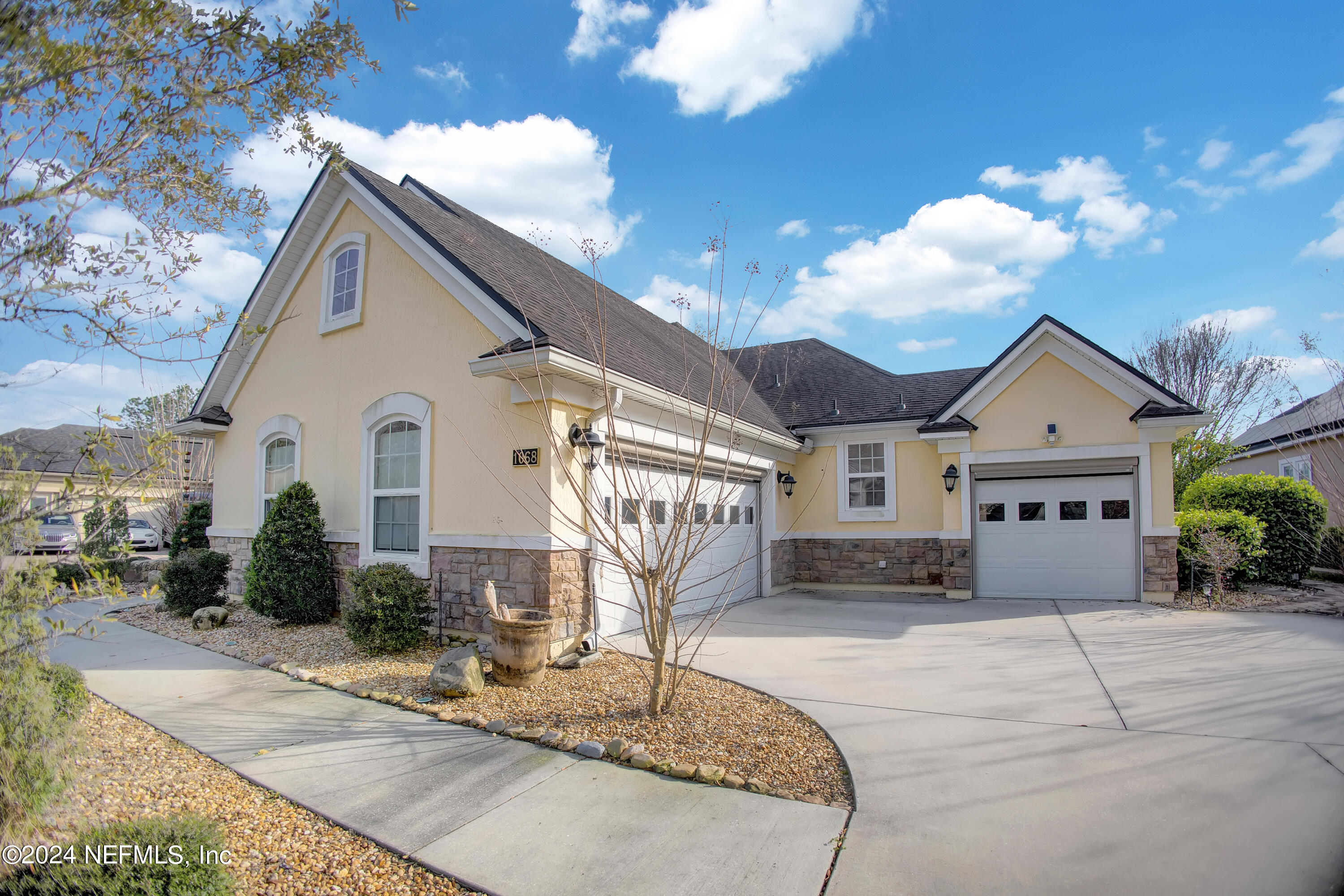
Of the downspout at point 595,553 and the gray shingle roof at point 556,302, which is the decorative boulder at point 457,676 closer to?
the downspout at point 595,553

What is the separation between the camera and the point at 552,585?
273 inches

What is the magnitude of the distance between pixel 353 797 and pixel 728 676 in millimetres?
3403

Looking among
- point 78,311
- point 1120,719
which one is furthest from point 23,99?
point 1120,719

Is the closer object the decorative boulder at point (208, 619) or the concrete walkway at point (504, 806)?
the concrete walkway at point (504, 806)

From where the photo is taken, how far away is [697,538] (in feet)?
30.5

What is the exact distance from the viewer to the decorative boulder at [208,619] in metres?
8.77

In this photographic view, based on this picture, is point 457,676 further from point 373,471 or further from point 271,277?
point 271,277

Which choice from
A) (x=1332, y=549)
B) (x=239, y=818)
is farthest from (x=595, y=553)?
(x=1332, y=549)

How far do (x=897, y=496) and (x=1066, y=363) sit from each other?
3644mm

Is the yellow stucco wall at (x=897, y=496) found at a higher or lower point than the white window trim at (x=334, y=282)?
lower

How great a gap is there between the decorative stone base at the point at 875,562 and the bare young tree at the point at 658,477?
1.65 metres

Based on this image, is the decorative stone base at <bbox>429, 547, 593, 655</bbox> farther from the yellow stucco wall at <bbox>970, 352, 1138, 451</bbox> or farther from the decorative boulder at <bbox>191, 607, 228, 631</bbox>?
the yellow stucco wall at <bbox>970, 352, 1138, 451</bbox>

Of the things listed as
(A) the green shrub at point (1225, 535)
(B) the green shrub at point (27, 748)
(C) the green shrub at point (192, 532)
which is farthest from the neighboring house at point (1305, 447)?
(C) the green shrub at point (192, 532)

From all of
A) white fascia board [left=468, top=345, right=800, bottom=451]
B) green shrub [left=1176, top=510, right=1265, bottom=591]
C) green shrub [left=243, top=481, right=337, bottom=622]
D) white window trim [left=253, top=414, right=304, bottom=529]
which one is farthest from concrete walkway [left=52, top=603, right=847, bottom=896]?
green shrub [left=1176, top=510, right=1265, bottom=591]
